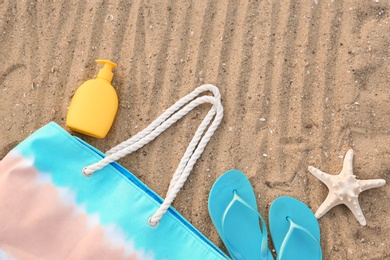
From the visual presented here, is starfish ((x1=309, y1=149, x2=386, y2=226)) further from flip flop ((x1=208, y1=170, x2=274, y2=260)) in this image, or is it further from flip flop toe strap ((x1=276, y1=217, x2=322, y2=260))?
flip flop ((x1=208, y1=170, x2=274, y2=260))

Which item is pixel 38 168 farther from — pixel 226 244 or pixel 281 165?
pixel 281 165

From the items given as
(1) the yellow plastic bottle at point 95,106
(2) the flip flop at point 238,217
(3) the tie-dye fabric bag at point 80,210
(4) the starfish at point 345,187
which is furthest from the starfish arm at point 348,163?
(1) the yellow plastic bottle at point 95,106

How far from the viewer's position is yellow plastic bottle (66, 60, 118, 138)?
1.24 meters

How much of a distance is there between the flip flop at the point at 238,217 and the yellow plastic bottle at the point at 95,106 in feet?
1.11

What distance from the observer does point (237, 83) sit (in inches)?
51.3

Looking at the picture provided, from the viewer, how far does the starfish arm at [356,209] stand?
122 centimetres

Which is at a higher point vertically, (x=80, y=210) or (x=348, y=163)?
(x=348, y=163)

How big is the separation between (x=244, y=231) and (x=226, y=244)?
59mm

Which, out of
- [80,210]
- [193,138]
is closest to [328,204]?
[193,138]

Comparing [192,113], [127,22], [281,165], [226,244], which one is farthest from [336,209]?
[127,22]

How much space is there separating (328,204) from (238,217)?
9.2 inches

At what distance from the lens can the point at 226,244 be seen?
1.23m

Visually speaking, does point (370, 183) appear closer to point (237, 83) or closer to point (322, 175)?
point (322, 175)

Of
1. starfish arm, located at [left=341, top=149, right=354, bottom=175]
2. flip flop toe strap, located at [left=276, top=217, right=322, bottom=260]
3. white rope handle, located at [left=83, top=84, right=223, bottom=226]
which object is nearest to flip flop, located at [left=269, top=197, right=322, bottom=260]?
flip flop toe strap, located at [left=276, top=217, right=322, bottom=260]
